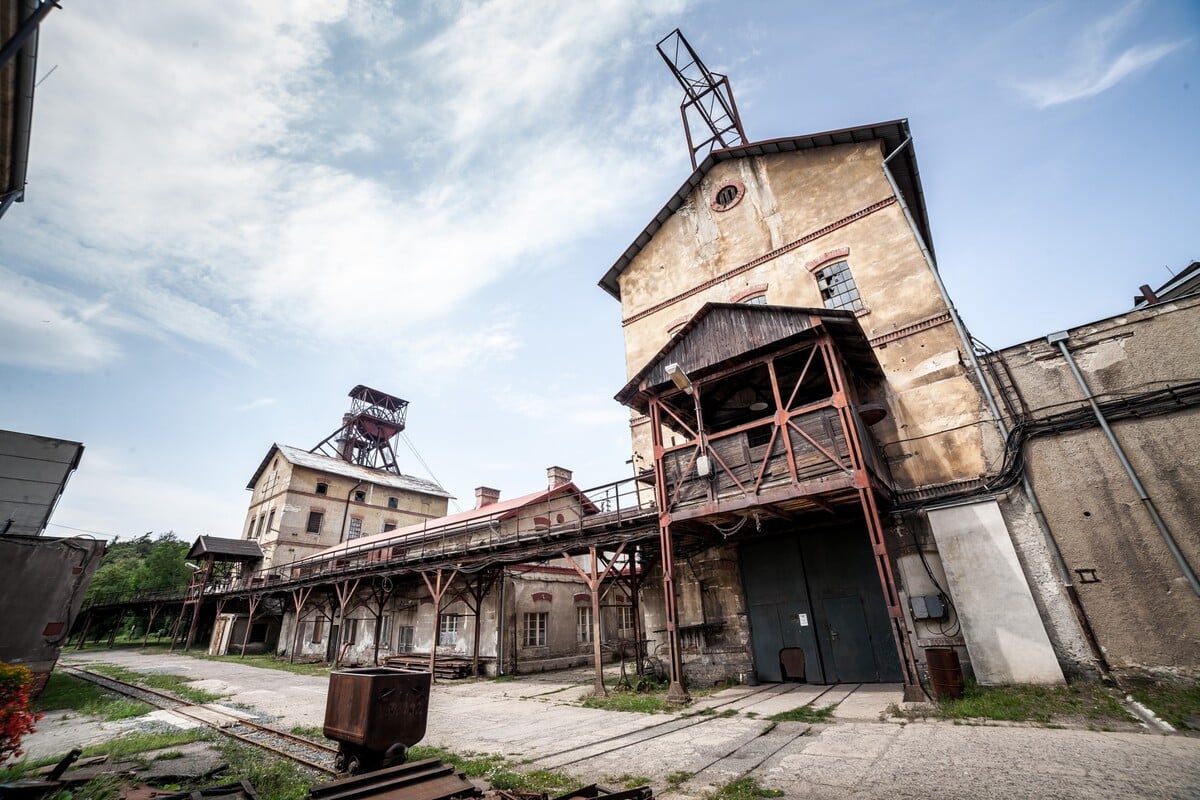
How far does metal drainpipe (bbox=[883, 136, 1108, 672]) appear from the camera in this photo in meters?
8.21

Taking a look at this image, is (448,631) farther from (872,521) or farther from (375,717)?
(872,521)

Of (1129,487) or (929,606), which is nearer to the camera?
(1129,487)

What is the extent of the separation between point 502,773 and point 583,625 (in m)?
15.6

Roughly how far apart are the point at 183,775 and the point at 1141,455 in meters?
14.9

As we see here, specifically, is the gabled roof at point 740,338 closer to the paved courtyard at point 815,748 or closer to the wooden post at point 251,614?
the paved courtyard at point 815,748

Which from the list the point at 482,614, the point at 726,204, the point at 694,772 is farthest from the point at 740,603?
the point at 726,204

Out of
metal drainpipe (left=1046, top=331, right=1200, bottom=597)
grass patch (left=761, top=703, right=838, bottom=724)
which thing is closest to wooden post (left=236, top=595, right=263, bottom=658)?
grass patch (left=761, top=703, right=838, bottom=724)

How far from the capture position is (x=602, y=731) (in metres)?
7.64

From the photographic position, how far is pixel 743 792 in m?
4.67

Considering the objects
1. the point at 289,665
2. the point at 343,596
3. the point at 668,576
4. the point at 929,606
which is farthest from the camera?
the point at 289,665

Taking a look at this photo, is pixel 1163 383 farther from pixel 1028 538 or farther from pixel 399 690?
pixel 399 690

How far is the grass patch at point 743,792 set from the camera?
4564 mm

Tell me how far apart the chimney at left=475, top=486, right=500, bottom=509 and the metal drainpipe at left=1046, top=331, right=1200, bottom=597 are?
26.3m

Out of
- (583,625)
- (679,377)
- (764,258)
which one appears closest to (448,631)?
(583,625)
